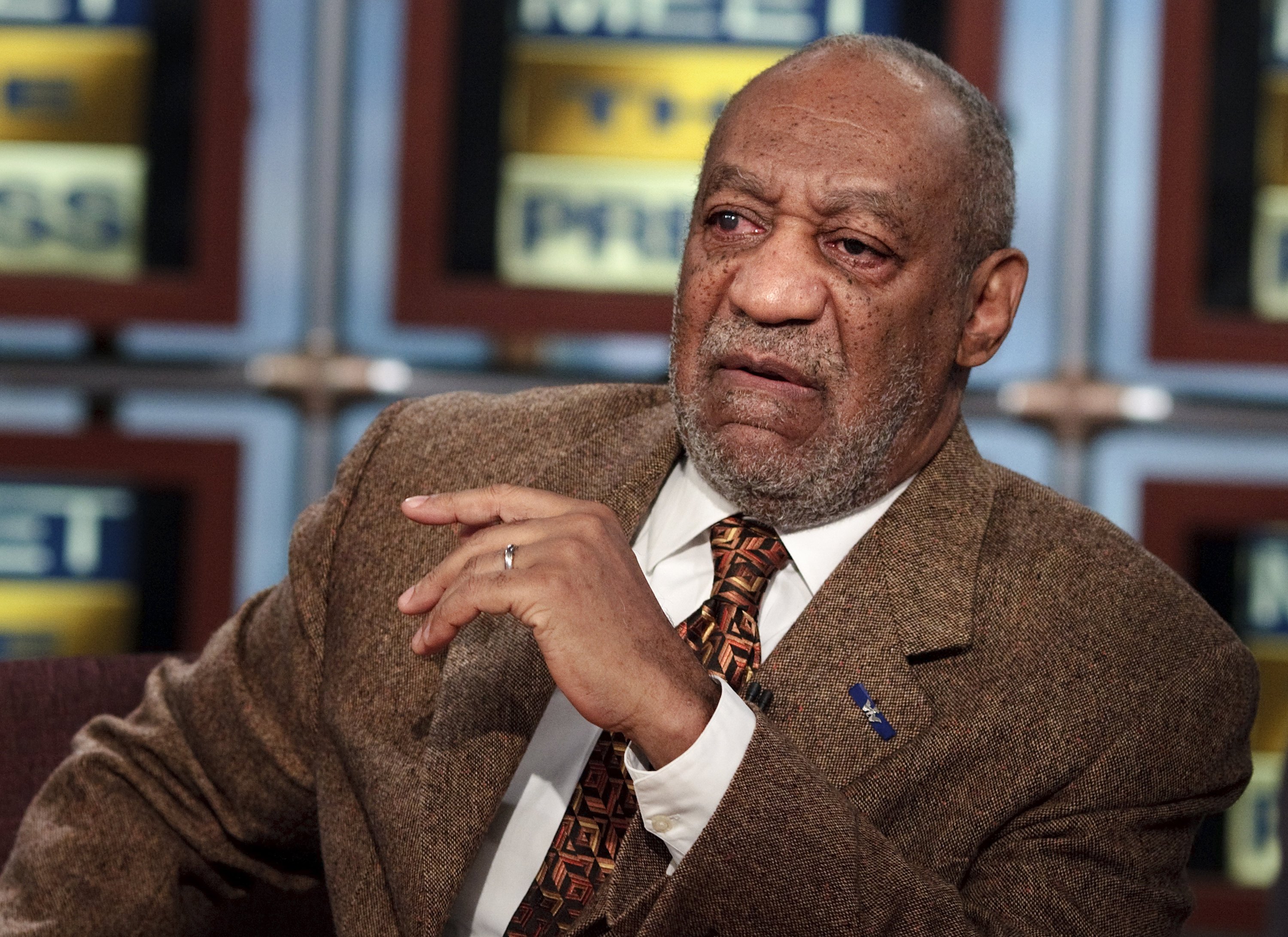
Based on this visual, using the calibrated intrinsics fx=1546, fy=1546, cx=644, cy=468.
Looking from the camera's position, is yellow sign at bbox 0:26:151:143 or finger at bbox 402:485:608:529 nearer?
finger at bbox 402:485:608:529

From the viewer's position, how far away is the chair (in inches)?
71.7

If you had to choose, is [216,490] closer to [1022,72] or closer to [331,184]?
[331,184]

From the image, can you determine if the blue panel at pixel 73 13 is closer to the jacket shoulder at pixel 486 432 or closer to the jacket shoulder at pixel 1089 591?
the jacket shoulder at pixel 486 432

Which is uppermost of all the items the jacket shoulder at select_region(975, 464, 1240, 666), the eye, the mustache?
the eye

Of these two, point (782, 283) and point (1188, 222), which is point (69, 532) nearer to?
point (782, 283)

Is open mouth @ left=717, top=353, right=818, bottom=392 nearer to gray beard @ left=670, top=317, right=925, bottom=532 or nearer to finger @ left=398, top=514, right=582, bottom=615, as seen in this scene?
gray beard @ left=670, top=317, right=925, bottom=532

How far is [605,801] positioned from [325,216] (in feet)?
6.34

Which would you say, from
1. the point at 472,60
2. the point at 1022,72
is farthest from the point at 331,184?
the point at 1022,72

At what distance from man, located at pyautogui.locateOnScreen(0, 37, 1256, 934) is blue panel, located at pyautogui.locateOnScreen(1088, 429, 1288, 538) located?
4.88 ft

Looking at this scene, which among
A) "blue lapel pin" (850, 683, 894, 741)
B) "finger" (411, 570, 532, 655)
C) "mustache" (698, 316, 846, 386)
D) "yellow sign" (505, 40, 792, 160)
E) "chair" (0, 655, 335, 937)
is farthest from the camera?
"yellow sign" (505, 40, 792, 160)

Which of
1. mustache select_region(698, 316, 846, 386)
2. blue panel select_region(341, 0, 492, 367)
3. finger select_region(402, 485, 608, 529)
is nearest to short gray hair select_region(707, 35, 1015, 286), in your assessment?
mustache select_region(698, 316, 846, 386)

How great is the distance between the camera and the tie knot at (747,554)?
5.66 feet

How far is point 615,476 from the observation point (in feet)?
6.01

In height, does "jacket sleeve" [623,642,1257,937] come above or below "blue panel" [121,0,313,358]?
below
